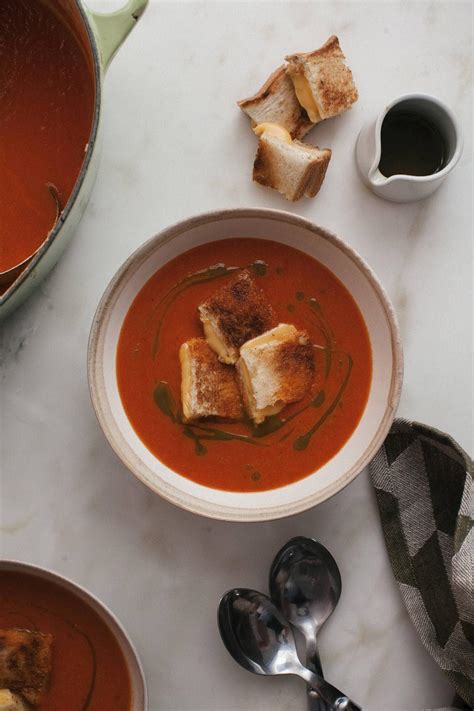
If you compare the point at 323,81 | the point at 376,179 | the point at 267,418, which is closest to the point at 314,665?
the point at 267,418

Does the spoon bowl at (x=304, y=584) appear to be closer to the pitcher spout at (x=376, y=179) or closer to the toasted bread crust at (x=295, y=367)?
the toasted bread crust at (x=295, y=367)

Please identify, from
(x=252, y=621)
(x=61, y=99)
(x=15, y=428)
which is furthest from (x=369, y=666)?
(x=61, y=99)

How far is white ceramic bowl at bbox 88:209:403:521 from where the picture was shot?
175cm

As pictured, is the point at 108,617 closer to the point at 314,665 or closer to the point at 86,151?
the point at 314,665

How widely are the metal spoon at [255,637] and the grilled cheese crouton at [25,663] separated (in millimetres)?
438

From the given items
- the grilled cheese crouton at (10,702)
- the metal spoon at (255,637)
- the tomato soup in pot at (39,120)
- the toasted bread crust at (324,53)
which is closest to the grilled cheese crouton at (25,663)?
the grilled cheese crouton at (10,702)

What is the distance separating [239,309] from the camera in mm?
1790

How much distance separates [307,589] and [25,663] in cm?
71

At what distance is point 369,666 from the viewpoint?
2006 mm

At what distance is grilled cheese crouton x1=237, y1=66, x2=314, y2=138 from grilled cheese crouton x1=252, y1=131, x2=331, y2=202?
5 centimetres

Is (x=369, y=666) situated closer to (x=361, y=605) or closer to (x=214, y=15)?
(x=361, y=605)

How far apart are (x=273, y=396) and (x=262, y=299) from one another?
0.76ft

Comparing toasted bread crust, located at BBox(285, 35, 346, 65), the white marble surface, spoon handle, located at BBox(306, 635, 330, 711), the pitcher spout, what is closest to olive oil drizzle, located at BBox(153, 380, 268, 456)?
the white marble surface

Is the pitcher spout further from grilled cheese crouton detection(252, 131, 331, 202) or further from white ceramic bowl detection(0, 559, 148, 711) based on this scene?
white ceramic bowl detection(0, 559, 148, 711)
